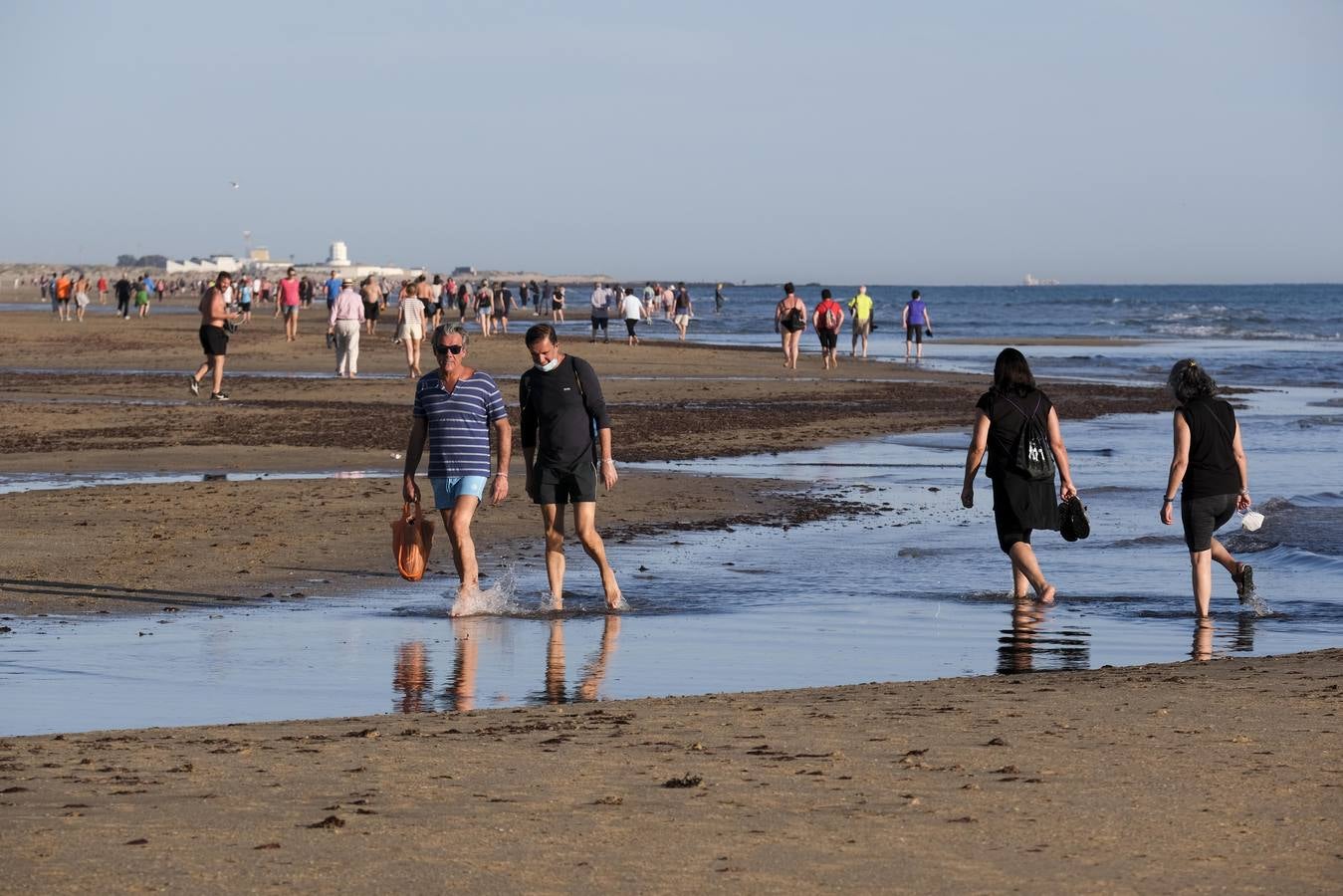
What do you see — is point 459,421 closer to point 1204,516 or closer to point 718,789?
point 1204,516

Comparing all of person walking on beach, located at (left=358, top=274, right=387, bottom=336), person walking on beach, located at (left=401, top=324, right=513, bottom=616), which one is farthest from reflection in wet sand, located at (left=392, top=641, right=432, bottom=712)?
person walking on beach, located at (left=358, top=274, right=387, bottom=336)

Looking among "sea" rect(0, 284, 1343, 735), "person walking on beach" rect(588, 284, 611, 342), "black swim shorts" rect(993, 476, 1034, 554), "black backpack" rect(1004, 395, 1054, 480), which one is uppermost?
"person walking on beach" rect(588, 284, 611, 342)

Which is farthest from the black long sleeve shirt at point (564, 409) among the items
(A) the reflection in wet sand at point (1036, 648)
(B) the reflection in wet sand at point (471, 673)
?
(A) the reflection in wet sand at point (1036, 648)

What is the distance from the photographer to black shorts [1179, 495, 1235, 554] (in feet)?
32.8

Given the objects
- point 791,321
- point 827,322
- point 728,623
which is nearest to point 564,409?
point 728,623

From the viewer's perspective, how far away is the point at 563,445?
1016 cm

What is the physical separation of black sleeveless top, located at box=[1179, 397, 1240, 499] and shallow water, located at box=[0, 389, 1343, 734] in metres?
0.74

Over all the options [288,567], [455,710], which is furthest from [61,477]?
[455,710]

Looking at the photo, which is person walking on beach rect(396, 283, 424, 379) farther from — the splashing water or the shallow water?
the splashing water

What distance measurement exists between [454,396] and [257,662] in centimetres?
220

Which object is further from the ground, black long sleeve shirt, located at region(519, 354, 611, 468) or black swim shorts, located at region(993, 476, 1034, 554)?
black long sleeve shirt, located at region(519, 354, 611, 468)

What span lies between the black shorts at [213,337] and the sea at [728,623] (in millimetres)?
7527

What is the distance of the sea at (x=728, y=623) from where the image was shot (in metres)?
7.89

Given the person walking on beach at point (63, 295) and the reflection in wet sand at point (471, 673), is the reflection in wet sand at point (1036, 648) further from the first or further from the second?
the person walking on beach at point (63, 295)
